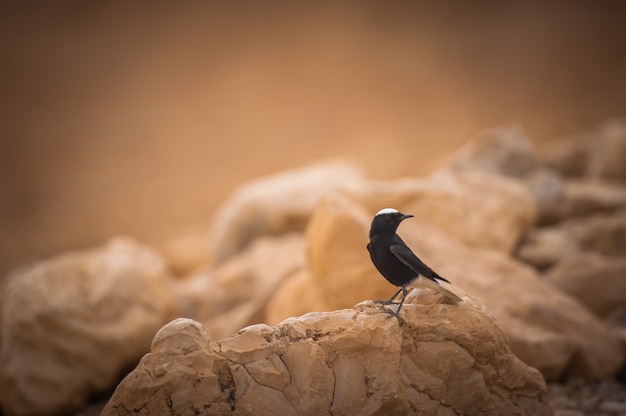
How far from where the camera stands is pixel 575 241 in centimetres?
582

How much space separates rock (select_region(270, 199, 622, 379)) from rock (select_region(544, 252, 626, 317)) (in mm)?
453

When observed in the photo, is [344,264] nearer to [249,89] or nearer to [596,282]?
[596,282]

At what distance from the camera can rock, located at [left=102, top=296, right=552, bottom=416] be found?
2.52m

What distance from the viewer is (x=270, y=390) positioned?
8.59ft

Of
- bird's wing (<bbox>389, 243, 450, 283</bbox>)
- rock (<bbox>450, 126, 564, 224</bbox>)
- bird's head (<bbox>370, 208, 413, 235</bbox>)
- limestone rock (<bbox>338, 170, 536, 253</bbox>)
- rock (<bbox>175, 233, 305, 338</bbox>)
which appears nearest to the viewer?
bird's wing (<bbox>389, 243, 450, 283</bbox>)

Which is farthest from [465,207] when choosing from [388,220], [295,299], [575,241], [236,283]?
[388,220]

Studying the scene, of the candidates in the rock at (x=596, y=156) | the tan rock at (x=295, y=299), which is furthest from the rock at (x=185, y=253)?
the rock at (x=596, y=156)

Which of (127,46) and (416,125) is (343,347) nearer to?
(416,125)

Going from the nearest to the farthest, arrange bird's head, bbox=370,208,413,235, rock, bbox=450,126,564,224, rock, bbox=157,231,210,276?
bird's head, bbox=370,208,413,235
rock, bbox=450,126,564,224
rock, bbox=157,231,210,276

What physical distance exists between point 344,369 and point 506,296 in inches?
82.6

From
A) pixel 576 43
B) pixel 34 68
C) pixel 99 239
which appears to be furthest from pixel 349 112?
pixel 34 68

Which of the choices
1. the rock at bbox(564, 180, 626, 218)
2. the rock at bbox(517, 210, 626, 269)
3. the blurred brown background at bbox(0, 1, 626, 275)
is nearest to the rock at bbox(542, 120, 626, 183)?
the rock at bbox(564, 180, 626, 218)

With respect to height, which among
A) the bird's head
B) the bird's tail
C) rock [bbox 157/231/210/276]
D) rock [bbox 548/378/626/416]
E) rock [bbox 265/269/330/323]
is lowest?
rock [bbox 548/378/626/416]

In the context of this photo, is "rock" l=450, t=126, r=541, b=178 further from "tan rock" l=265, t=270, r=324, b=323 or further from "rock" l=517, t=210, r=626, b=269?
"tan rock" l=265, t=270, r=324, b=323
